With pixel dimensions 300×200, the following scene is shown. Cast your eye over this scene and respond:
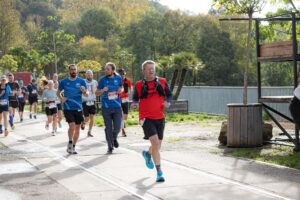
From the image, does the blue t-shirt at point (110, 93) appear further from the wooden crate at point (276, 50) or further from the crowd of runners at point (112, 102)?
the wooden crate at point (276, 50)

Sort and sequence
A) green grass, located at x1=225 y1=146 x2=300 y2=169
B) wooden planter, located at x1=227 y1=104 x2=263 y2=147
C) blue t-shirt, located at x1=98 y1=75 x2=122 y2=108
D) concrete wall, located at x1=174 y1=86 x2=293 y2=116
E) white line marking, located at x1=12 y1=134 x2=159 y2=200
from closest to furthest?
1. white line marking, located at x1=12 y1=134 x2=159 y2=200
2. green grass, located at x1=225 y1=146 x2=300 y2=169
3. blue t-shirt, located at x1=98 y1=75 x2=122 y2=108
4. wooden planter, located at x1=227 y1=104 x2=263 y2=147
5. concrete wall, located at x1=174 y1=86 x2=293 y2=116

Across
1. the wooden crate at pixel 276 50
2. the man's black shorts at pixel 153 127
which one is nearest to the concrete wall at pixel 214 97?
the wooden crate at pixel 276 50

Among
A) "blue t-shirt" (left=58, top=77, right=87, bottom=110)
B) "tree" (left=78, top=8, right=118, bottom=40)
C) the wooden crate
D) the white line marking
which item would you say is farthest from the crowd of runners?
"tree" (left=78, top=8, right=118, bottom=40)

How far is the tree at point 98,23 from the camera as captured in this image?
90750mm

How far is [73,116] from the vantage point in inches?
412

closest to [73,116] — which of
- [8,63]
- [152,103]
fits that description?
[152,103]

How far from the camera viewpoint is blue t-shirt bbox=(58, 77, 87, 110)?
34.2 feet

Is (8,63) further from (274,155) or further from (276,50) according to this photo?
(274,155)

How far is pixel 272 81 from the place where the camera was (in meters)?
55.8

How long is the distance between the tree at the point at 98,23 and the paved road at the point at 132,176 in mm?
81058

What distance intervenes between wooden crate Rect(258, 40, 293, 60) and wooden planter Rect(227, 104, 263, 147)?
3.65 feet

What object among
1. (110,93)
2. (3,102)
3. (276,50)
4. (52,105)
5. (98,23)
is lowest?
A: (52,105)

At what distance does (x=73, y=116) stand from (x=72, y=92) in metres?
0.51

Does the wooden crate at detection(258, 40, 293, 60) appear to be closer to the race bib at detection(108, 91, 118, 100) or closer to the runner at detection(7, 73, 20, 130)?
the race bib at detection(108, 91, 118, 100)
